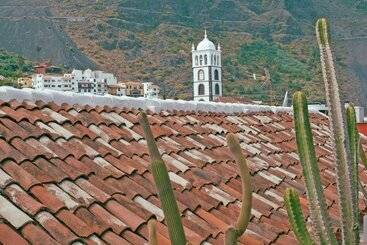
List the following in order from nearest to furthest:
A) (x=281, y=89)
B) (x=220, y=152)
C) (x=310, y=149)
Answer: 1. (x=310, y=149)
2. (x=220, y=152)
3. (x=281, y=89)

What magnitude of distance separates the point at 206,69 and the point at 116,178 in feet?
262

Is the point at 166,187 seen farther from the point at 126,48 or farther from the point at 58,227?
the point at 126,48

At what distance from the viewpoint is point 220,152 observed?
6.46m

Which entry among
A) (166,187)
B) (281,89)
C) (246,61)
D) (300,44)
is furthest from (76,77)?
(166,187)

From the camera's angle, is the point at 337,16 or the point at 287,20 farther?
the point at 337,16

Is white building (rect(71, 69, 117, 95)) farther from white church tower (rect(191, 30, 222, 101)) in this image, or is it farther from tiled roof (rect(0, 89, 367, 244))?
tiled roof (rect(0, 89, 367, 244))

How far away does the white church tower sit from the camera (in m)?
83.6

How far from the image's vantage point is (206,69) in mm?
84250

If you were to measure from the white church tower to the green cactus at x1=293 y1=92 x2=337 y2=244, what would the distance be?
259ft

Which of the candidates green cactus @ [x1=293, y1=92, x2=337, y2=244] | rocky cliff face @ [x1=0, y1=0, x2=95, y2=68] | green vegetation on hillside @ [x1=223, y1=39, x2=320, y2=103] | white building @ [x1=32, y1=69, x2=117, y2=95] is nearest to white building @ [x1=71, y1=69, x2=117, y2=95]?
white building @ [x1=32, y1=69, x2=117, y2=95]

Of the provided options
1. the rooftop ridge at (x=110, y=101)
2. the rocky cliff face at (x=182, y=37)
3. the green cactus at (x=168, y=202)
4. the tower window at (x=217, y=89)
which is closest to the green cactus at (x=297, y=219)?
the green cactus at (x=168, y=202)

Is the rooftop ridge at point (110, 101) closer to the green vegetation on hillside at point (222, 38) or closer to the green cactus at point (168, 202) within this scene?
the green cactus at point (168, 202)

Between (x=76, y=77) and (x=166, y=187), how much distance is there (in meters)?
66.4

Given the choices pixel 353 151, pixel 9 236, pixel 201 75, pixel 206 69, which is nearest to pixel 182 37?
pixel 201 75
